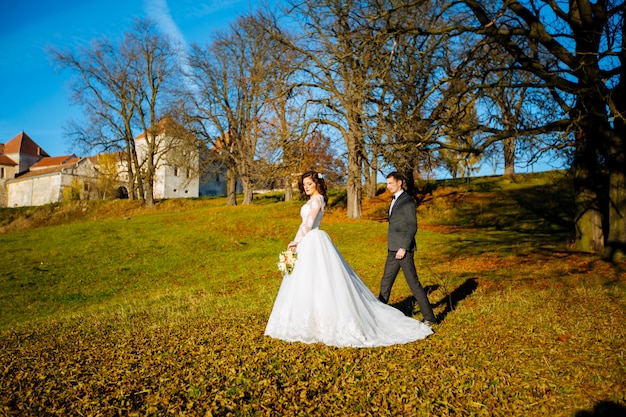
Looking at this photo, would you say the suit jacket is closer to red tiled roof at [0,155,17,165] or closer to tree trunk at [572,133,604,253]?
tree trunk at [572,133,604,253]

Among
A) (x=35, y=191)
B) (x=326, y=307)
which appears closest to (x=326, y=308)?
(x=326, y=307)

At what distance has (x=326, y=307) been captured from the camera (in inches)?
240

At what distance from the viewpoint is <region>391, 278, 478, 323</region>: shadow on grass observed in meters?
8.31

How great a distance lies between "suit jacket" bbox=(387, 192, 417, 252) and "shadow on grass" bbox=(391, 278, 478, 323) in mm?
1707

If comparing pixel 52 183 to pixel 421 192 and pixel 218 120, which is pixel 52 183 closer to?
pixel 218 120

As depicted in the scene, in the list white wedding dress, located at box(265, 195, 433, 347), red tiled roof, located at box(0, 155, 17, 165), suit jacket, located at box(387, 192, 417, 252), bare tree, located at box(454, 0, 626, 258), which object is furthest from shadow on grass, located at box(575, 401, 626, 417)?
red tiled roof, located at box(0, 155, 17, 165)

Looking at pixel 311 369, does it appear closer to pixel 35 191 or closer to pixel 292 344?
pixel 292 344

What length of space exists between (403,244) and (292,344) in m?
2.54

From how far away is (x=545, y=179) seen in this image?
31.1 metres

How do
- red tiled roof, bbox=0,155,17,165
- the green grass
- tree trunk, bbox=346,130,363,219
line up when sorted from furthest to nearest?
red tiled roof, bbox=0,155,17,165
tree trunk, bbox=346,130,363,219
the green grass

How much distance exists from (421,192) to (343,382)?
91.7ft

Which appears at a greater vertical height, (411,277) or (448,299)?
(411,277)

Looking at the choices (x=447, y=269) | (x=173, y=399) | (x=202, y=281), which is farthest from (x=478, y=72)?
(x=173, y=399)

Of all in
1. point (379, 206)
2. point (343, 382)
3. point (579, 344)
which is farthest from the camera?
point (379, 206)
